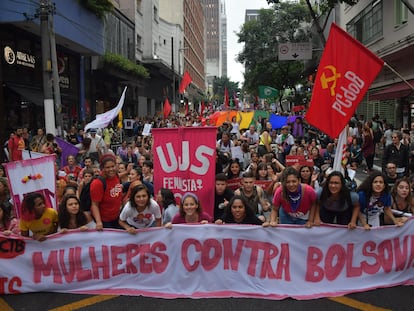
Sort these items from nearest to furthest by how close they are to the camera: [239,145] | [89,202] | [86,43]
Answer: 1. [89,202]
2. [239,145]
3. [86,43]

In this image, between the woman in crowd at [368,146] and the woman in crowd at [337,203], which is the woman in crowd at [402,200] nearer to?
the woman in crowd at [337,203]

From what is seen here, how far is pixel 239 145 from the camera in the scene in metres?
10.8

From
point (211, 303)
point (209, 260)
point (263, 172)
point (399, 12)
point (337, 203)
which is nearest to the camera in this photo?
point (211, 303)

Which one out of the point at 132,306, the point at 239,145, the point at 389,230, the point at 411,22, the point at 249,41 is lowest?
the point at 132,306

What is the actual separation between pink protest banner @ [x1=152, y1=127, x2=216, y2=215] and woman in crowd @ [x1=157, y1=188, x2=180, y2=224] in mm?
218

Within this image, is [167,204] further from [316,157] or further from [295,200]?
[316,157]

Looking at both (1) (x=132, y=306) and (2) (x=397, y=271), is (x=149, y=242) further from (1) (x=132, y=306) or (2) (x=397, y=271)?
(2) (x=397, y=271)

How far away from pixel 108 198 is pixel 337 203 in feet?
8.93

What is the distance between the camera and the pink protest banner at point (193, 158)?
19.6ft

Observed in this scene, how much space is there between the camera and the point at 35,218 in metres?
5.05

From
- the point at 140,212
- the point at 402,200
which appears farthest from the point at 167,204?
the point at 402,200

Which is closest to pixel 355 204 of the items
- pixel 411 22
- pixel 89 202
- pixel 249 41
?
pixel 89 202

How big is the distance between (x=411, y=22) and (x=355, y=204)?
13.8 meters

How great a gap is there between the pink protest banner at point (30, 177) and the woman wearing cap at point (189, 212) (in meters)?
1.92
